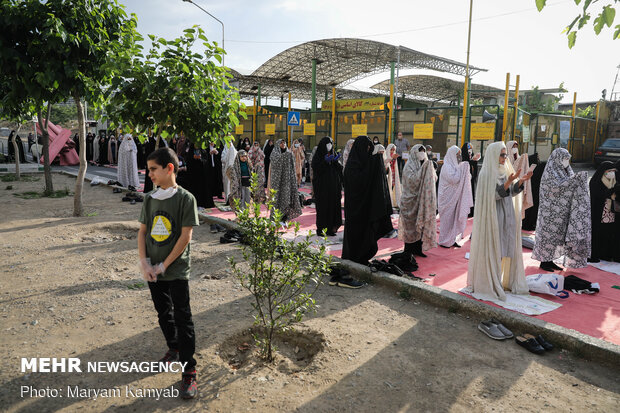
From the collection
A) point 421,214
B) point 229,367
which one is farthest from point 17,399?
point 421,214

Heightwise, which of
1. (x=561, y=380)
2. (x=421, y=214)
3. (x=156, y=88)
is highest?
(x=156, y=88)

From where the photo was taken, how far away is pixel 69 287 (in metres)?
4.39

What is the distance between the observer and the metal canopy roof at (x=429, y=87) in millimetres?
28166

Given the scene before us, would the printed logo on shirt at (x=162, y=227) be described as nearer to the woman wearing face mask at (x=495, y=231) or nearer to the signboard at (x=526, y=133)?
the woman wearing face mask at (x=495, y=231)

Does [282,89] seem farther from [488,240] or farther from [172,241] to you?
[172,241]

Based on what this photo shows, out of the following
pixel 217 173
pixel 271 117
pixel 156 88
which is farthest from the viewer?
pixel 271 117

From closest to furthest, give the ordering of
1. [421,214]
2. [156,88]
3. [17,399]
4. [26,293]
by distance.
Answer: [17,399] → [26,293] → [156,88] → [421,214]

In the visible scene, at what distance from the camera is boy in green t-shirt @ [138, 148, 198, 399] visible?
2584 mm

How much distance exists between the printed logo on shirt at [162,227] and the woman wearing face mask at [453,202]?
498cm

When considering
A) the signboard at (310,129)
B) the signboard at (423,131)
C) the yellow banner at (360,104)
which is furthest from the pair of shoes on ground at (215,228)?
the yellow banner at (360,104)

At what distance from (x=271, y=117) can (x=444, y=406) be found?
595 inches

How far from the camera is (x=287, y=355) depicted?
3.28m

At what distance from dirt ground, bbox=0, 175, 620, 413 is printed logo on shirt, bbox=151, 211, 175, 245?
3.21 feet

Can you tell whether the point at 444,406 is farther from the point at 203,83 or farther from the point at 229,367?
the point at 203,83
